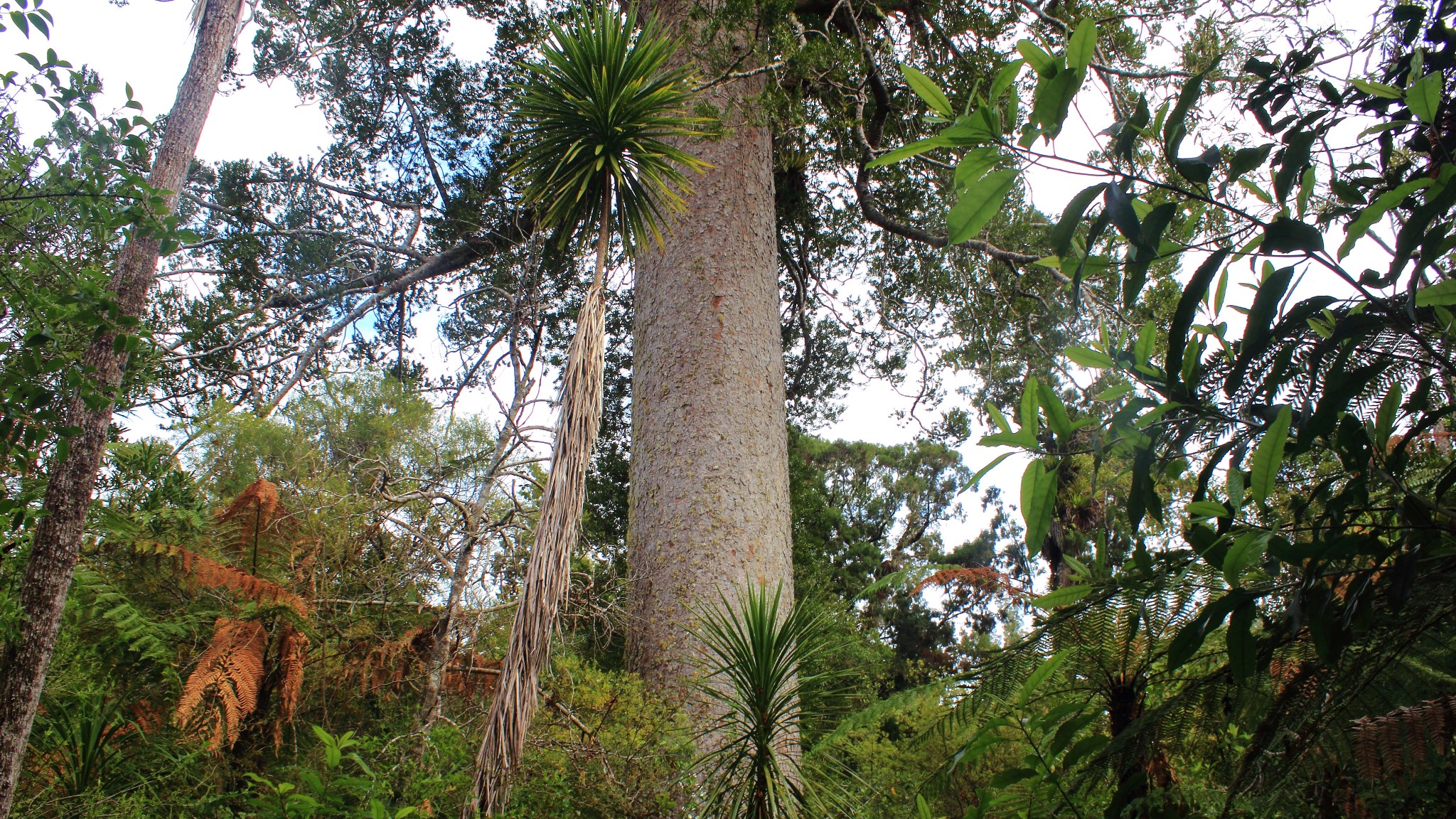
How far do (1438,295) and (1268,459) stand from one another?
304 millimetres

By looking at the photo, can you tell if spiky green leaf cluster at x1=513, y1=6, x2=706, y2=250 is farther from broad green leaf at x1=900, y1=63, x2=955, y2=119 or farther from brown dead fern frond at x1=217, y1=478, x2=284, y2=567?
broad green leaf at x1=900, y1=63, x2=955, y2=119

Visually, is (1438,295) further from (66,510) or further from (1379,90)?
(66,510)

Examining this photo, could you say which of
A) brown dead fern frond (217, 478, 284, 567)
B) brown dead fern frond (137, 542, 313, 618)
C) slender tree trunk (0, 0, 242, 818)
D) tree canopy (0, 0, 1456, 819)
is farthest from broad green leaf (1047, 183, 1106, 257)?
brown dead fern frond (217, 478, 284, 567)

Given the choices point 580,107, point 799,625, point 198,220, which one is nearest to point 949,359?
point 580,107

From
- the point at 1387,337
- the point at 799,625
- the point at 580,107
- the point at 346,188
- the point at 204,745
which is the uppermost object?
the point at 346,188

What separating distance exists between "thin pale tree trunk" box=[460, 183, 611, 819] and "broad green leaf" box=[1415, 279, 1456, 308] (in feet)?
7.16

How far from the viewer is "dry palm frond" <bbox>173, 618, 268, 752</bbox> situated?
9.43 ft

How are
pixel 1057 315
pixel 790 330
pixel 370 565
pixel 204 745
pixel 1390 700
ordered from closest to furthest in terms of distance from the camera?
pixel 1390 700
pixel 204 745
pixel 370 565
pixel 1057 315
pixel 790 330

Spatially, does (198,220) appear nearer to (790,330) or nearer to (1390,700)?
(790,330)

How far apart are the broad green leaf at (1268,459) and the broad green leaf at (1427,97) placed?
0.39 m

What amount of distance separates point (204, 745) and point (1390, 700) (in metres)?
3.57

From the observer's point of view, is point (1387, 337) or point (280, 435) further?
point (280, 435)

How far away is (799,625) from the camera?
6.94ft

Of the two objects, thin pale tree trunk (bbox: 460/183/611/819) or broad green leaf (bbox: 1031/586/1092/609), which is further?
thin pale tree trunk (bbox: 460/183/611/819)
